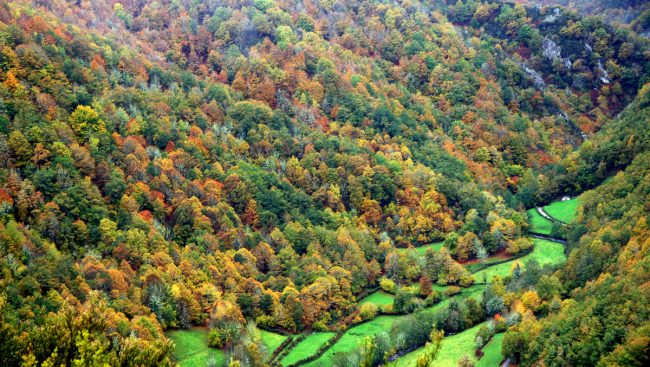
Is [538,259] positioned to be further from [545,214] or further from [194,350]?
[194,350]

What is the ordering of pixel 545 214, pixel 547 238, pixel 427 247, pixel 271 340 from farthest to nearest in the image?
pixel 545 214 → pixel 427 247 → pixel 547 238 → pixel 271 340

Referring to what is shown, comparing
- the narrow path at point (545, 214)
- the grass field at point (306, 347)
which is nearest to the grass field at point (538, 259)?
the narrow path at point (545, 214)

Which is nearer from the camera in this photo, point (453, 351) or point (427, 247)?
point (453, 351)

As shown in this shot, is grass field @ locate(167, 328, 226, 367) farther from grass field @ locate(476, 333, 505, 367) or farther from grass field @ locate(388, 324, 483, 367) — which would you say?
grass field @ locate(476, 333, 505, 367)

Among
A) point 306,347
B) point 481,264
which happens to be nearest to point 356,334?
point 306,347

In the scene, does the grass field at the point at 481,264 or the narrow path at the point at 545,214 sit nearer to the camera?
the grass field at the point at 481,264

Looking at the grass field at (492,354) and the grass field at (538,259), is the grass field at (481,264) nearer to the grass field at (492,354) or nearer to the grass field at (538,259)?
the grass field at (538,259)

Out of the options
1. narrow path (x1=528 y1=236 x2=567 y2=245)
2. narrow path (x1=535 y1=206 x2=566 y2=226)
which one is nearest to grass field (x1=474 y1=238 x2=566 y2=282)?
narrow path (x1=528 y1=236 x2=567 y2=245)
